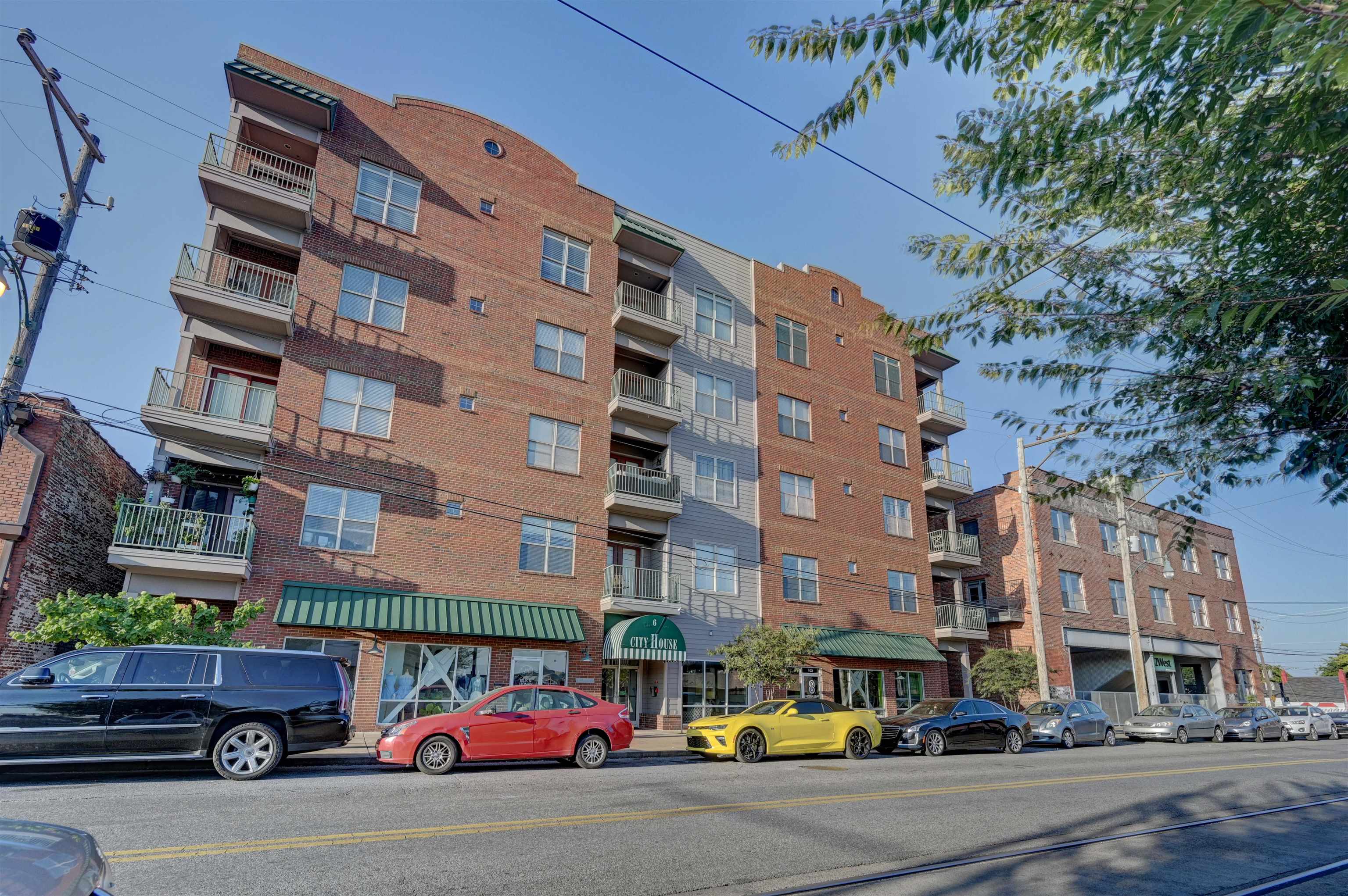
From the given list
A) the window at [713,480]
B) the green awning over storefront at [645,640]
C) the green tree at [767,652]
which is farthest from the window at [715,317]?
the green tree at [767,652]

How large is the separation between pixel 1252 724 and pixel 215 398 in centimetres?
3676

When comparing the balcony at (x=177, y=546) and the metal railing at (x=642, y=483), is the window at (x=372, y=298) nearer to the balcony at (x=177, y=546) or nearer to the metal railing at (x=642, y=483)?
the balcony at (x=177, y=546)

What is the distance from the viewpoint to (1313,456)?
793cm

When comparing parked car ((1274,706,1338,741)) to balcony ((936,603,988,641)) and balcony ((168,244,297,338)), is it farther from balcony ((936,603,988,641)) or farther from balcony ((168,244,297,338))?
balcony ((168,244,297,338))

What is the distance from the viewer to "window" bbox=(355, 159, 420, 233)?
22.4 m

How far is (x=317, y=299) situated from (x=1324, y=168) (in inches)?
832

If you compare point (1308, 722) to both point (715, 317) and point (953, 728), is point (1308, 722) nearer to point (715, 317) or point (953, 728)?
point (953, 728)

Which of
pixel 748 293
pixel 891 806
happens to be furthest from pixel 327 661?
pixel 748 293

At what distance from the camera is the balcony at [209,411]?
17.4 metres

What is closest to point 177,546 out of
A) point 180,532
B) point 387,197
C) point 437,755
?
point 180,532

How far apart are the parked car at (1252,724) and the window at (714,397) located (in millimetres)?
22324

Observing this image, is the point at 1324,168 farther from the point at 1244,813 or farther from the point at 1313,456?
the point at 1244,813

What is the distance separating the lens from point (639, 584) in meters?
24.2

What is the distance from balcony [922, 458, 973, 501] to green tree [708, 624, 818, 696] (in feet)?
43.4
